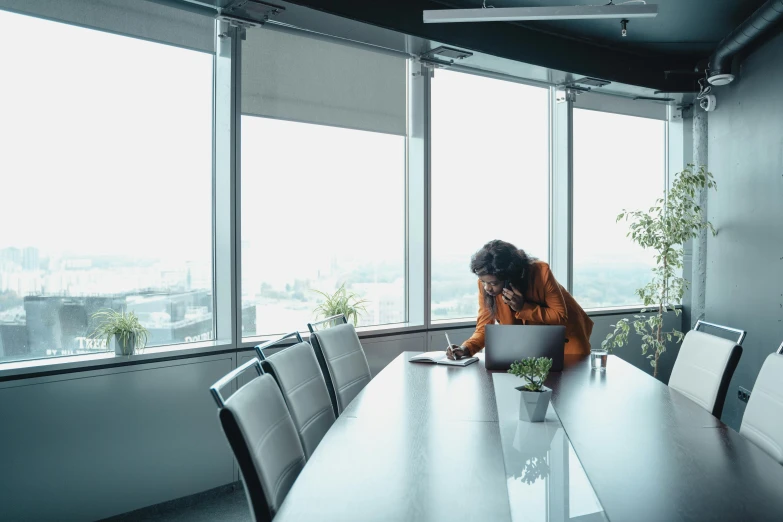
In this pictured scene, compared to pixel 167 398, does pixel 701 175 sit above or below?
above

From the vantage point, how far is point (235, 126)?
420 cm

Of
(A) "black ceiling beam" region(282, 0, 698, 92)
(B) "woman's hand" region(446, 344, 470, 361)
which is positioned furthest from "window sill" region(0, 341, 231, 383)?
(A) "black ceiling beam" region(282, 0, 698, 92)

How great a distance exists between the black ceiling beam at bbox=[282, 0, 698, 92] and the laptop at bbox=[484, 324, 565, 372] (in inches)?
96.4

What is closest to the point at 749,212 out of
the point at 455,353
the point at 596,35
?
the point at 596,35

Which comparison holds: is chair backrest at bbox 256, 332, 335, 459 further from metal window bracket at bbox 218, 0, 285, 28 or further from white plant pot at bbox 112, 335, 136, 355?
metal window bracket at bbox 218, 0, 285, 28

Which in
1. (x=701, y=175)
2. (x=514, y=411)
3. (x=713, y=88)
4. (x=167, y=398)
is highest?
(x=713, y=88)

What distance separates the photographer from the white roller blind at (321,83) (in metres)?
4.38

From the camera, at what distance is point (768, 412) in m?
2.37

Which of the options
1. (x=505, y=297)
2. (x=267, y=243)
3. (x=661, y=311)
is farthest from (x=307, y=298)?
(x=661, y=311)

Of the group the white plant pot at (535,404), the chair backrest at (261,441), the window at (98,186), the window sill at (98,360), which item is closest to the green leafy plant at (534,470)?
the white plant pot at (535,404)

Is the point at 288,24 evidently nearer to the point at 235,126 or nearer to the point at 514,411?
the point at 235,126

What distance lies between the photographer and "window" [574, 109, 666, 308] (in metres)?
6.39

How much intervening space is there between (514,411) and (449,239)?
121 inches

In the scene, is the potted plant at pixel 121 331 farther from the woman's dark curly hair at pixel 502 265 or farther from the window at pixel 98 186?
the woman's dark curly hair at pixel 502 265
